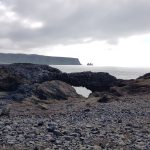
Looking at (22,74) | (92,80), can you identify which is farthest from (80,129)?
(92,80)

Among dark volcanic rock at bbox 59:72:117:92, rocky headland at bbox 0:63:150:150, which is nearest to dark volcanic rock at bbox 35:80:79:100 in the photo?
rocky headland at bbox 0:63:150:150

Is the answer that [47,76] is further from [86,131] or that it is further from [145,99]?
[86,131]

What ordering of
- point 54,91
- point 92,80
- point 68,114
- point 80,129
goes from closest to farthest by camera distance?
point 80,129, point 68,114, point 54,91, point 92,80

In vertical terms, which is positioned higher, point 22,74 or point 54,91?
point 22,74

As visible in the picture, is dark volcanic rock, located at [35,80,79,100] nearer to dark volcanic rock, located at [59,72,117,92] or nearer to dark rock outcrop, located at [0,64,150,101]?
dark rock outcrop, located at [0,64,150,101]

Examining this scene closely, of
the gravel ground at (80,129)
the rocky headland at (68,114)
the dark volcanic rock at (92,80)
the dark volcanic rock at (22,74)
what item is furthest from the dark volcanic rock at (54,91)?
the dark volcanic rock at (92,80)

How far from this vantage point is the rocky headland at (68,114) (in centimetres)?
1788

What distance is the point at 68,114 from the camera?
29984mm

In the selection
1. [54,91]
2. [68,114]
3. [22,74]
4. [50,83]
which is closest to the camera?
[68,114]

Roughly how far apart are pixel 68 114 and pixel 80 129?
8.85 metres

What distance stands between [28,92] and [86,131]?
21.1 m

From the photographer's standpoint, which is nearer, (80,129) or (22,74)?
(80,129)

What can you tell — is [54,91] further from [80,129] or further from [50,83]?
[80,129]

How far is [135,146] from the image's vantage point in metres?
17.3
